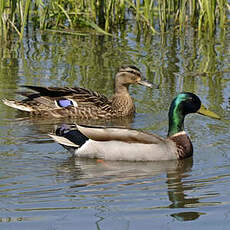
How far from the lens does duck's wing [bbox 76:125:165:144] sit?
346 inches

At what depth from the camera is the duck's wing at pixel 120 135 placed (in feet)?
28.8

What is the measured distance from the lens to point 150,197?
7.36 meters

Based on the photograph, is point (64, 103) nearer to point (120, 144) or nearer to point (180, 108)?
point (180, 108)

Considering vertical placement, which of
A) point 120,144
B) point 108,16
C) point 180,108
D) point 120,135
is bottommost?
point 120,144

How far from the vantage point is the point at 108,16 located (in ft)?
49.2

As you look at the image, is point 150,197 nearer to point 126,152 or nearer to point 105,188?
point 105,188

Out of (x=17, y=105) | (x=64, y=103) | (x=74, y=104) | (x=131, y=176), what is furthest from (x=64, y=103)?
(x=131, y=176)

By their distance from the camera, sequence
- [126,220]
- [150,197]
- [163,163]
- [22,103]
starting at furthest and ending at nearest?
[22,103], [163,163], [150,197], [126,220]

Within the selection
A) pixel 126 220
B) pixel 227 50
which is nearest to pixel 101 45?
pixel 227 50

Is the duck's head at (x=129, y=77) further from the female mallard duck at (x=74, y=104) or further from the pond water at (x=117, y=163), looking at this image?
the pond water at (x=117, y=163)

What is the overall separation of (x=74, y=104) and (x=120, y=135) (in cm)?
241

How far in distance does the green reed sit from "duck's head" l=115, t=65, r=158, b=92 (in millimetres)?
2961

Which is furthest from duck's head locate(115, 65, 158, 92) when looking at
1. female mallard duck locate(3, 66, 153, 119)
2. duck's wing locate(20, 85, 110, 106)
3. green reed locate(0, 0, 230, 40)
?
green reed locate(0, 0, 230, 40)

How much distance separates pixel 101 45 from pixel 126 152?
643 centimetres
